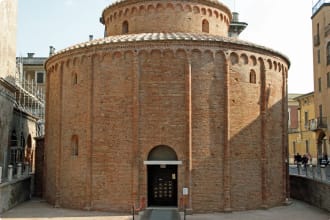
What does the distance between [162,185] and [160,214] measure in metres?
1.87

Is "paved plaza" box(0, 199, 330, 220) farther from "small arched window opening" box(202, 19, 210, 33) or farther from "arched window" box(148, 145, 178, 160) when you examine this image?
"small arched window opening" box(202, 19, 210, 33)

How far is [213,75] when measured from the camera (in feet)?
62.0

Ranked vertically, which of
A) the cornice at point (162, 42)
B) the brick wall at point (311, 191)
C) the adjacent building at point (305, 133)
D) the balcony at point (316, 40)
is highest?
the balcony at point (316, 40)

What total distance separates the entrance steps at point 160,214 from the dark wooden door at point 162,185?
0.70 meters

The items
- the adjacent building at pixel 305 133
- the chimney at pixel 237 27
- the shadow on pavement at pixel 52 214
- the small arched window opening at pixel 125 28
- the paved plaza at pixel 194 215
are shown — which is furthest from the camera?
the chimney at pixel 237 27

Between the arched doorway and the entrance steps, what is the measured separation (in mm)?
672

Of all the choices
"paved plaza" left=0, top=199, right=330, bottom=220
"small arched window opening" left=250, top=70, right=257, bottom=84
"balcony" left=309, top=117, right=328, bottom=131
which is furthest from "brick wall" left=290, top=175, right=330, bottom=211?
"balcony" left=309, top=117, right=328, bottom=131

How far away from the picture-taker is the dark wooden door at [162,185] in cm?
1891

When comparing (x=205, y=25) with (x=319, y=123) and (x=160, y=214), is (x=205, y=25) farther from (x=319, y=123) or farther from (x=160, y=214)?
(x=319, y=123)

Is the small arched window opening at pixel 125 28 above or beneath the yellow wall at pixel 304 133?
above

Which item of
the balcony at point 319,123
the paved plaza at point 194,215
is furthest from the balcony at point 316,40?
the paved plaza at point 194,215

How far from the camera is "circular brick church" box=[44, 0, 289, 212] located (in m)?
18.3

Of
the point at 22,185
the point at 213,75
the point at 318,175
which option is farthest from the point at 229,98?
the point at 22,185

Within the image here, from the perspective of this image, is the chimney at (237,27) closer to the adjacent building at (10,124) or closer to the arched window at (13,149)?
the adjacent building at (10,124)
